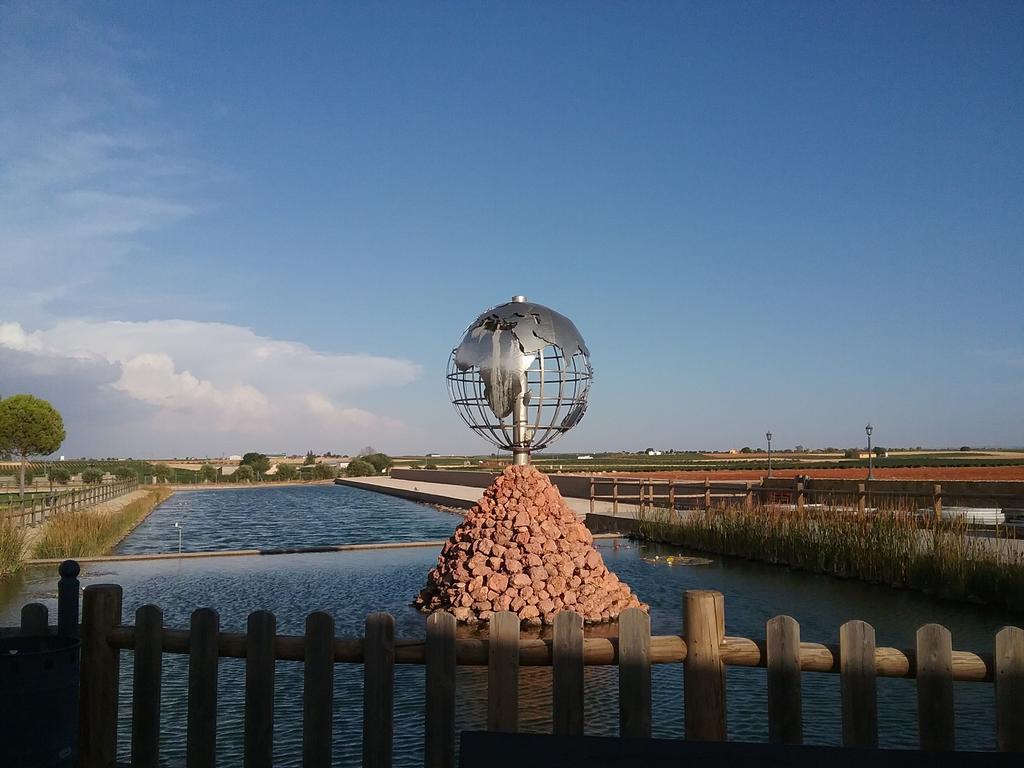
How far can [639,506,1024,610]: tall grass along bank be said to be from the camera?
1009 cm

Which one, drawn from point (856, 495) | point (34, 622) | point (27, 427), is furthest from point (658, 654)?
point (27, 427)

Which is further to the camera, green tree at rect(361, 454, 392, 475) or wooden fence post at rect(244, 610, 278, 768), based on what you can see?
green tree at rect(361, 454, 392, 475)

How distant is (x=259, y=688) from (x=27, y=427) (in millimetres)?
36782

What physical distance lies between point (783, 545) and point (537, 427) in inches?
262

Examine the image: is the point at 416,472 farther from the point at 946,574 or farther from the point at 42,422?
the point at 946,574

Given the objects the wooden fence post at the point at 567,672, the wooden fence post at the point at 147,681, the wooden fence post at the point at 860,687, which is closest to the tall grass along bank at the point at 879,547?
the wooden fence post at the point at 860,687

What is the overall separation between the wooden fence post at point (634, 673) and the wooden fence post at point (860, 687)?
2.29ft

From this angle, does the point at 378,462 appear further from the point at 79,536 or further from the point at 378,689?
the point at 378,689

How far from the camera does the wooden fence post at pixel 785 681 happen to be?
3.05 metres

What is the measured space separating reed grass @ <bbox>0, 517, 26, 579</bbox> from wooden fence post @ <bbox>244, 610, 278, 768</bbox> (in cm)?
1060

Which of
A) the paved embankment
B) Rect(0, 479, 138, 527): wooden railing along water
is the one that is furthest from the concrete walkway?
Rect(0, 479, 138, 527): wooden railing along water

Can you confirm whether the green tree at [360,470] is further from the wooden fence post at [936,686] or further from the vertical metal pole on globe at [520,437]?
the wooden fence post at [936,686]

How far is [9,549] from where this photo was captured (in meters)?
12.3

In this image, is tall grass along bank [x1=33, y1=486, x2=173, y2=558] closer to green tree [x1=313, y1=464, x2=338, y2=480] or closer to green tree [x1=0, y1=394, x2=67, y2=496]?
green tree [x1=0, y1=394, x2=67, y2=496]
